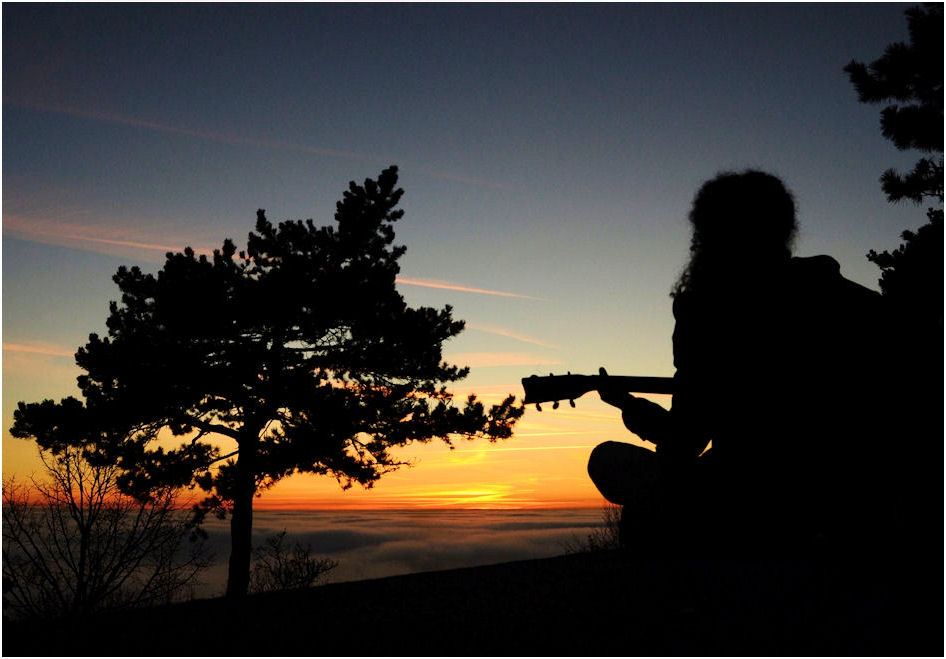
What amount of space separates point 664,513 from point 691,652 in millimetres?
524

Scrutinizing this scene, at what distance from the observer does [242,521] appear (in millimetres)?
15523

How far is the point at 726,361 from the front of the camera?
1973 millimetres

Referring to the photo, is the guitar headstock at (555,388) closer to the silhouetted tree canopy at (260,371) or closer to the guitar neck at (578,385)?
the guitar neck at (578,385)

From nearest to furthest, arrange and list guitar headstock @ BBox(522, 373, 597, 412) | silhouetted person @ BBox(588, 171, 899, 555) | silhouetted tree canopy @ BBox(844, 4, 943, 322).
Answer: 1. silhouetted person @ BBox(588, 171, 899, 555)
2. guitar headstock @ BBox(522, 373, 597, 412)
3. silhouetted tree canopy @ BBox(844, 4, 943, 322)

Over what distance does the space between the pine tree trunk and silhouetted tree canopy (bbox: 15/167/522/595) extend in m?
0.03

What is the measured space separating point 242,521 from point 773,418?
15.3 meters

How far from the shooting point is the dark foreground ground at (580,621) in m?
2.22

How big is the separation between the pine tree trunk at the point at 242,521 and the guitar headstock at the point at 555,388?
13489 millimetres

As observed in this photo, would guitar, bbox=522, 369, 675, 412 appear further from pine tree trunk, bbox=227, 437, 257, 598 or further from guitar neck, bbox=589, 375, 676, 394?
pine tree trunk, bbox=227, 437, 257, 598

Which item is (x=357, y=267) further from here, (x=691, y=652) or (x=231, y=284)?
(x=691, y=652)

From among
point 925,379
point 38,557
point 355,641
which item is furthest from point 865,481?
point 38,557

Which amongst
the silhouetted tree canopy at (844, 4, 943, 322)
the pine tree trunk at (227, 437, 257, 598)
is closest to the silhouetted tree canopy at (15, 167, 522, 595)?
the pine tree trunk at (227, 437, 257, 598)

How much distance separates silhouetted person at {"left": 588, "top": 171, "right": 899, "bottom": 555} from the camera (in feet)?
6.09

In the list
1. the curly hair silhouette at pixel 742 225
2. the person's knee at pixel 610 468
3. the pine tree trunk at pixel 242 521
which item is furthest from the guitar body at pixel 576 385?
the pine tree trunk at pixel 242 521
